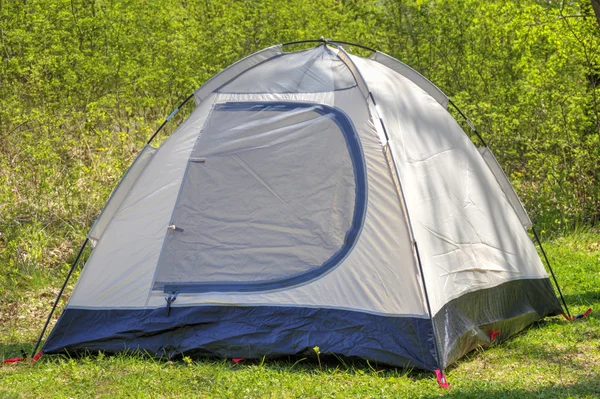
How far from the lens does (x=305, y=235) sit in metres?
4.63

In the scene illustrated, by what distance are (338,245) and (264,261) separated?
0.49 meters

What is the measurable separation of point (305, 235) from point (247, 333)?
710 mm

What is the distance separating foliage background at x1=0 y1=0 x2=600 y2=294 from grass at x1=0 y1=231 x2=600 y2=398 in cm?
277

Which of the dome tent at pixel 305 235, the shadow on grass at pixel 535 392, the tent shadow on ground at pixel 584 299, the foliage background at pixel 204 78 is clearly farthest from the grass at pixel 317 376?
the foliage background at pixel 204 78

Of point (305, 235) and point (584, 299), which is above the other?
point (305, 235)

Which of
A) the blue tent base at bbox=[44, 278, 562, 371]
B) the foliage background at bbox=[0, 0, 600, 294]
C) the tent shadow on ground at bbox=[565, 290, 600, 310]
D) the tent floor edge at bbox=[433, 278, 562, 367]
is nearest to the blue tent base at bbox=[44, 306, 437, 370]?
the blue tent base at bbox=[44, 278, 562, 371]

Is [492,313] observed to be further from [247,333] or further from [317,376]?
[247,333]

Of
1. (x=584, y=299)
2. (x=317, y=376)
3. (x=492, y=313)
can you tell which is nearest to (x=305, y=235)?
(x=317, y=376)

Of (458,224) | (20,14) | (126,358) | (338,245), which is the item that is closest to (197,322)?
(126,358)

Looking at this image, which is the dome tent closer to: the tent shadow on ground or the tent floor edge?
the tent floor edge

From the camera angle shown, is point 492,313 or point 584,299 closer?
point 492,313

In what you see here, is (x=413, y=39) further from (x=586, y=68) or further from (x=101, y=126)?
(x=101, y=126)

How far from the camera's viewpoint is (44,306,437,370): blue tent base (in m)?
4.18

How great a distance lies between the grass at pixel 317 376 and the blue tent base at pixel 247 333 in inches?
3.0
